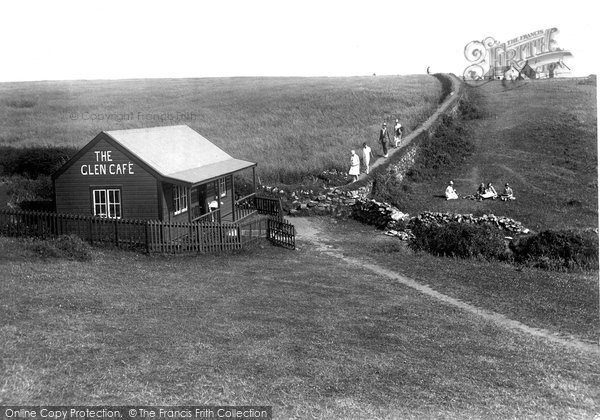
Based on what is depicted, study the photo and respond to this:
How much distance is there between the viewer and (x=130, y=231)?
23.8 metres

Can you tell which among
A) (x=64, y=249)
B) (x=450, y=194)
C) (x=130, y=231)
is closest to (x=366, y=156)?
(x=450, y=194)

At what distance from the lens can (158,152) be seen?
25.7 m

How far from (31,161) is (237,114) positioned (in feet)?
44.1

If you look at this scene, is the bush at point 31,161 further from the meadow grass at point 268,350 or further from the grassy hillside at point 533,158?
the grassy hillside at point 533,158

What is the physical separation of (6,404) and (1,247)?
12.5 metres

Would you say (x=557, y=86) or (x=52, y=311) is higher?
(x=557, y=86)

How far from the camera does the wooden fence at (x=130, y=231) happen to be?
23.7m

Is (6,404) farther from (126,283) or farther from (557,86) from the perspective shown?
(557,86)

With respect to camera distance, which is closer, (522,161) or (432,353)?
(432,353)

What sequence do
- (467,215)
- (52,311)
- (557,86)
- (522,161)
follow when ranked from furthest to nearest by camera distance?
(557,86)
(522,161)
(467,215)
(52,311)

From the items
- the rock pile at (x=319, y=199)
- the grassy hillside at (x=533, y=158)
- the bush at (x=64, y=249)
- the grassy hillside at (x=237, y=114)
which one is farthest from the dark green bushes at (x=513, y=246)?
the bush at (x=64, y=249)

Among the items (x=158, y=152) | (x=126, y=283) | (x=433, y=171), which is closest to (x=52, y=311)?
(x=126, y=283)

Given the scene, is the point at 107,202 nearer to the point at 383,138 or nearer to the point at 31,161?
the point at 31,161

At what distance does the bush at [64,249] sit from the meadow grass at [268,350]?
2.41ft
